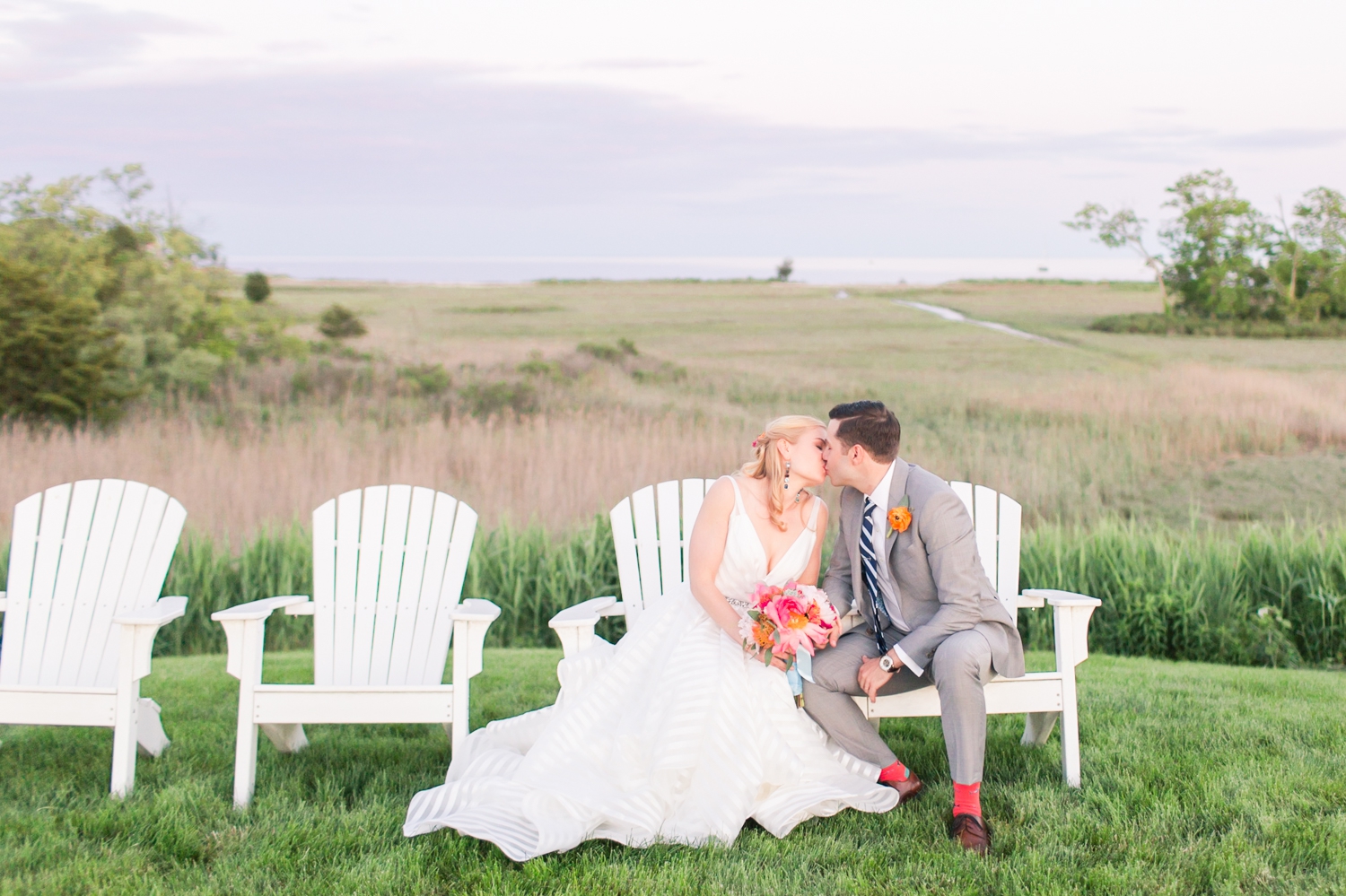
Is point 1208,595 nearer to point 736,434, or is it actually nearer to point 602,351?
point 736,434

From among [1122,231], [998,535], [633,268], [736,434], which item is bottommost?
[736,434]

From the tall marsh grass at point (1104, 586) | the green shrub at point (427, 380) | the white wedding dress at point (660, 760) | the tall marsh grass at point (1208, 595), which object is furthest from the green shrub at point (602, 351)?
the white wedding dress at point (660, 760)

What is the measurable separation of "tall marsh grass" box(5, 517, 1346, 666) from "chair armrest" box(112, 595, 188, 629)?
2774 mm

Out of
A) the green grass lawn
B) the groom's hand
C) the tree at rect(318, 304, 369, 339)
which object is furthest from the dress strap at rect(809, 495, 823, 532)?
the tree at rect(318, 304, 369, 339)

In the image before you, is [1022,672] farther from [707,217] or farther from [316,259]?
[316,259]

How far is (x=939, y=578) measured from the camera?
3.16 meters

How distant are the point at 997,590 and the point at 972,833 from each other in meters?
1.29

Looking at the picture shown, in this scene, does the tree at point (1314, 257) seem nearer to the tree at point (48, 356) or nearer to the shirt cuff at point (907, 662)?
the shirt cuff at point (907, 662)

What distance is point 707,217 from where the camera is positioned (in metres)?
16.0

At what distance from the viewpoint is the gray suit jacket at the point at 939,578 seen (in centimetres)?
313

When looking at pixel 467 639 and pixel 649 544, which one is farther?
pixel 649 544

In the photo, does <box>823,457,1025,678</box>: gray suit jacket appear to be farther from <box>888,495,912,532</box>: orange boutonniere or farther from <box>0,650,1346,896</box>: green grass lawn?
<box>0,650,1346,896</box>: green grass lawn

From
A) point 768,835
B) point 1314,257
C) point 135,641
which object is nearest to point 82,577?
point 135,641

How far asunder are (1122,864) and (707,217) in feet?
46.5
